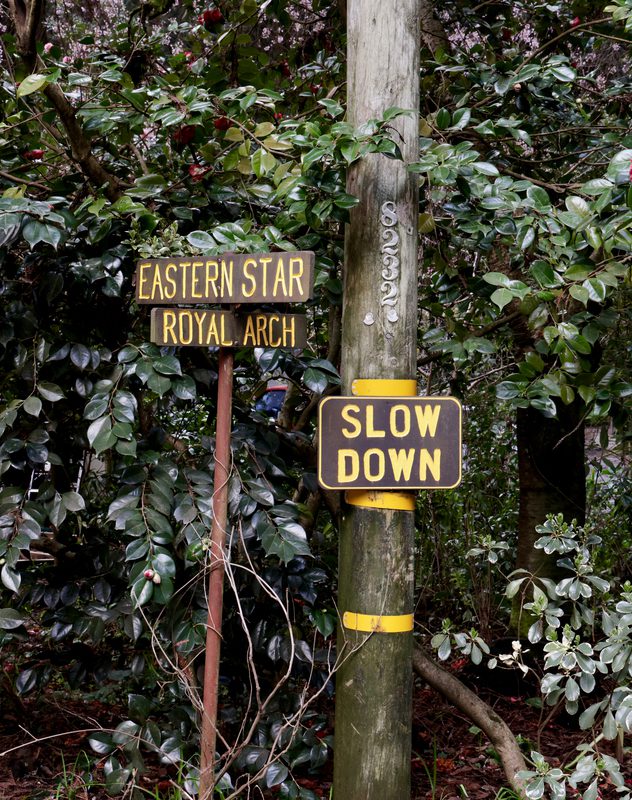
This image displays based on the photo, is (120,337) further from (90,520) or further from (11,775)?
(11,775)

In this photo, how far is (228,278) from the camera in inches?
99.6

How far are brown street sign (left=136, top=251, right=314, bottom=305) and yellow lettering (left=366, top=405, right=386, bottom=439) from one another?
0.37 metres

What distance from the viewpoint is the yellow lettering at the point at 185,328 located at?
102 inches

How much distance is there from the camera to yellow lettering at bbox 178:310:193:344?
8.46 feet

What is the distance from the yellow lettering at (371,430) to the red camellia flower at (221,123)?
1.21m

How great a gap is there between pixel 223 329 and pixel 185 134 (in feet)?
2.87

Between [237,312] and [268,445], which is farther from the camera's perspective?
[268,445]

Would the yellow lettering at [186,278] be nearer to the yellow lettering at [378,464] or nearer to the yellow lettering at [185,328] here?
the yellow lettering at [185,328]

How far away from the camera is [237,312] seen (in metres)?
2.62

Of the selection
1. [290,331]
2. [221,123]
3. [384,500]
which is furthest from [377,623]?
[221,123]

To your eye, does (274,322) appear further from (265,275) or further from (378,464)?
(378,464)

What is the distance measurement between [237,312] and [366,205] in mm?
501

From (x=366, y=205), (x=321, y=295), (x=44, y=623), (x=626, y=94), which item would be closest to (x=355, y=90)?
(x=366, y=205)

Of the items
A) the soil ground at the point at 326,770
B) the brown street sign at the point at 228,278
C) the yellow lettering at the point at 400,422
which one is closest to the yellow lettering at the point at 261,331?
the brown street sign at the point at 228,278
